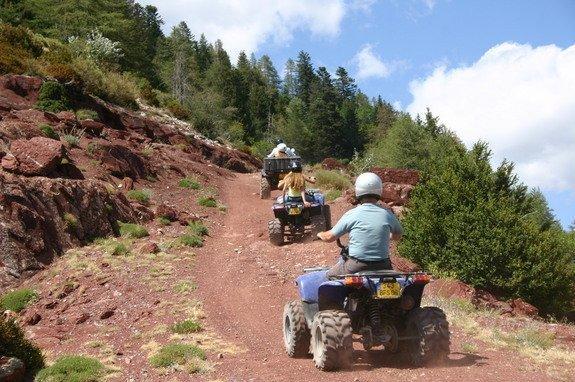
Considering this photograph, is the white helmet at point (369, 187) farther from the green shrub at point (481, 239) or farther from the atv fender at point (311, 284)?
the green shrub at point (481, 239)

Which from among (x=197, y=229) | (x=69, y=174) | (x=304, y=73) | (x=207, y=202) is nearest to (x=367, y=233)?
(x=197, y=229)

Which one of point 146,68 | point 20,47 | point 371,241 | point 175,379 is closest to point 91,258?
point 175,379

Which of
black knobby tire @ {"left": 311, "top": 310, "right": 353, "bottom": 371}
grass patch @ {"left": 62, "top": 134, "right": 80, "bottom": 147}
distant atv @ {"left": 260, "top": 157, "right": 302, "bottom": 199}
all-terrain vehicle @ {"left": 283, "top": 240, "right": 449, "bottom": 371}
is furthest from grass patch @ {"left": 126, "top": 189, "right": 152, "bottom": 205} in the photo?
black knobby tire @ {"left": 311, "top": 310, "right": 353, "bottom": 371}

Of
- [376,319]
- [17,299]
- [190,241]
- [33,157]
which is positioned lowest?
[17,299]

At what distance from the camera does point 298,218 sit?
15.4 m

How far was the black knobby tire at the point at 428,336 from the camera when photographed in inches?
246

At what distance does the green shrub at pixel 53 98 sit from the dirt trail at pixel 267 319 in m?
10.5

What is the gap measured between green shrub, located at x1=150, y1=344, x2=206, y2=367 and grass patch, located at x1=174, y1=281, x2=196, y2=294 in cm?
325

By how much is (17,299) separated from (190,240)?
508 cm

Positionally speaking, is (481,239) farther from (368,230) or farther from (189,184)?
(368,230)

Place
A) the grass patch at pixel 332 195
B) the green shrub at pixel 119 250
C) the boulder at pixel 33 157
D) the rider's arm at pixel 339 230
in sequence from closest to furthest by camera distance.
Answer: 1. the rider's arm at pixel 339 230
2. the green shrub at pixel 119 250
3. the boulder at pixel 33 157
4. the grass patch at pixel 332 195

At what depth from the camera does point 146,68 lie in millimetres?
60781

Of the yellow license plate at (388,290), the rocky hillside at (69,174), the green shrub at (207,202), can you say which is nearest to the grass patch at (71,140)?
the rocky hillside at (69,174)

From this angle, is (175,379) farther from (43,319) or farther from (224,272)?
(224,272)
